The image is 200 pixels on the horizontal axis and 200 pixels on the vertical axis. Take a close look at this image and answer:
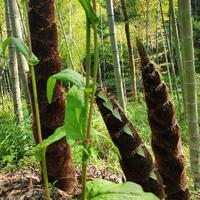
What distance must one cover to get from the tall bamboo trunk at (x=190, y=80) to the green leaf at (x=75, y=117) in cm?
203

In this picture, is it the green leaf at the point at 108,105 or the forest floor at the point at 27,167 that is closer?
the green leaf at the point at 108,105

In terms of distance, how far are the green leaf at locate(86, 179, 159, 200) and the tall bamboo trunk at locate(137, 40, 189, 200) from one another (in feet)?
2.28

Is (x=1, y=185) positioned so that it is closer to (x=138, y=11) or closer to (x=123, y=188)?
(x=123, y=188)

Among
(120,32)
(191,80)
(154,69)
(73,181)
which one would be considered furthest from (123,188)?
(120,32)

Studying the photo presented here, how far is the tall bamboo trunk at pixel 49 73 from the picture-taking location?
5.93 feet

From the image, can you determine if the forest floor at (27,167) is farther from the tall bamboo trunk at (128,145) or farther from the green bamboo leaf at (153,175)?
the green bamboo leaf at (153,175)

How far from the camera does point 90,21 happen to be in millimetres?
781

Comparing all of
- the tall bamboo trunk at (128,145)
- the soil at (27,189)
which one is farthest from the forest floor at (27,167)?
the tall bamboo trunk at (128,145)

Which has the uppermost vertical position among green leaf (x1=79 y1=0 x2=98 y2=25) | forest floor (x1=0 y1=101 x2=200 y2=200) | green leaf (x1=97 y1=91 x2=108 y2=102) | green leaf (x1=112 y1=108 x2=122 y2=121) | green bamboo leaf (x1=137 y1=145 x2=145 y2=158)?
green leaf (x1=79 y1=0 x2=98 y2=25)

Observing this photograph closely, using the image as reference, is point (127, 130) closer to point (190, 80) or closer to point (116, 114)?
point (116, 114)

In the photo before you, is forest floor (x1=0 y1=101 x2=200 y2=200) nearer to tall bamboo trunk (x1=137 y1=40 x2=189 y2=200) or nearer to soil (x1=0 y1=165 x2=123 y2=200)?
soil (x1=0 y1=165 x2=123 y2=200)

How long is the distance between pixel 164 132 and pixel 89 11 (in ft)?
3.34

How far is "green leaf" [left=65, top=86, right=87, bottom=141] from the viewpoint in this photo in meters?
0.82

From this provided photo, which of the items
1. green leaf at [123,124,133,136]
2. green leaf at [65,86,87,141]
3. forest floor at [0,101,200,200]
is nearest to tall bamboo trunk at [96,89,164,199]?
green leaf at [123,124,133,136]
